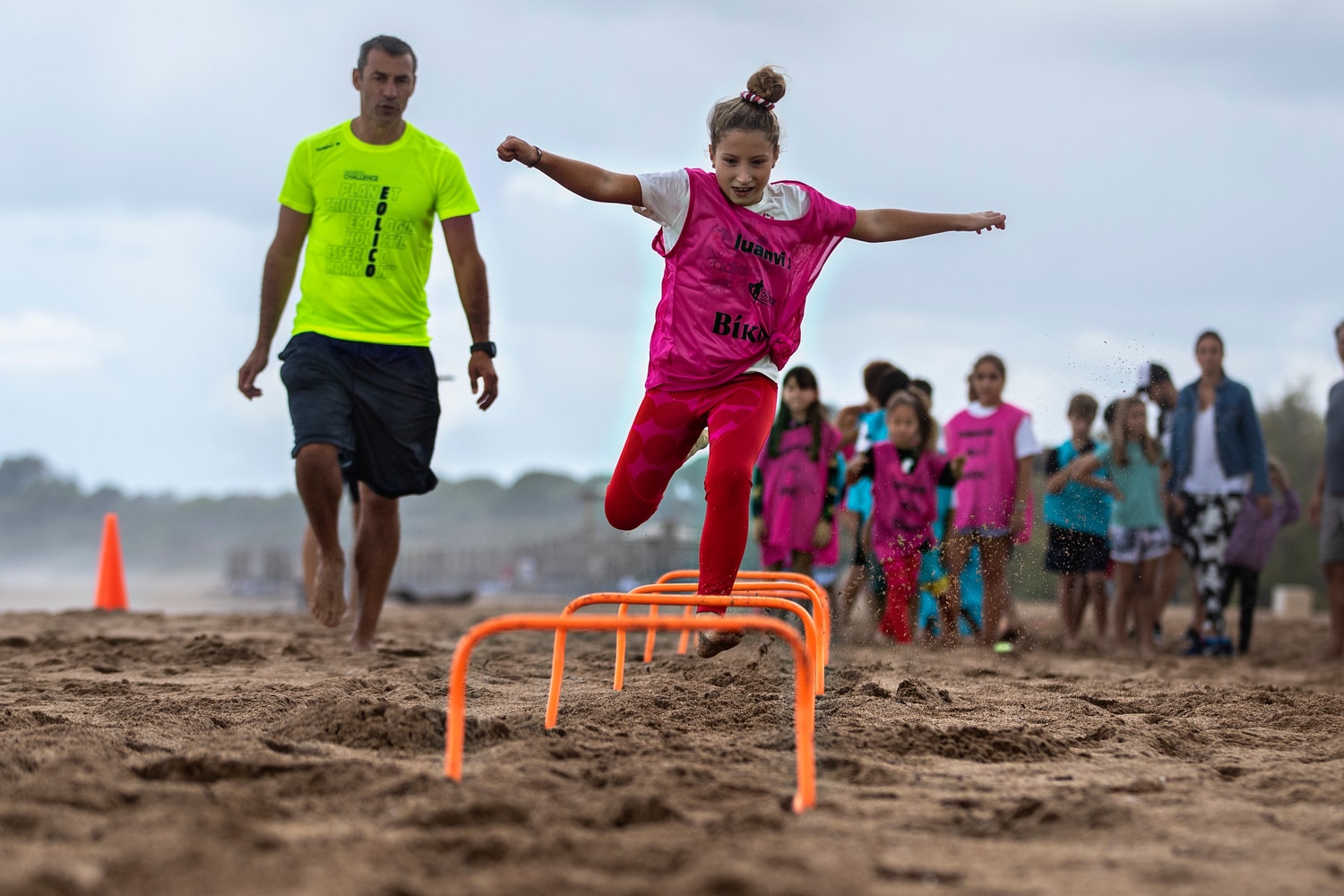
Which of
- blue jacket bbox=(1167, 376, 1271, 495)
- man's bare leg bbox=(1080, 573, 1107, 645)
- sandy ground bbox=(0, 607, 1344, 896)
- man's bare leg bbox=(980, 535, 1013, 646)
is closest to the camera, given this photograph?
sandy ground bbox=(0, 607, 1344, 896)

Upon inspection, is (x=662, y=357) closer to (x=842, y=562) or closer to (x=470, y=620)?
(x=470, y=620)

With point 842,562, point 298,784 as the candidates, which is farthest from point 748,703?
point 842,562

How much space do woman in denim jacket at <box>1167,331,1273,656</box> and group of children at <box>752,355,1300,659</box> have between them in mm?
167

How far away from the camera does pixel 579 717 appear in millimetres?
3971

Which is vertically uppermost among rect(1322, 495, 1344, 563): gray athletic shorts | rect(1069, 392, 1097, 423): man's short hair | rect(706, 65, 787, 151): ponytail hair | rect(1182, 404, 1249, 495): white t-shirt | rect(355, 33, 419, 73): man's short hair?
rect(355, 33, 419, 73): man's short hair

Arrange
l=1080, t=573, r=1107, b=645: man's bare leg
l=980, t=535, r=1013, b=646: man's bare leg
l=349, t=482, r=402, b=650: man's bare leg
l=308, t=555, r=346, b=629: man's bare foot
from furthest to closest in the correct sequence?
l=1080, t=573, r=1107, b=645: man's bare leg
l=980, t=535, r=1013, b=646: man's bare leg
l=349, t=482, r=402, b=650: man's bare leg
l=308, t=555, r=346, b=629: man's bare foot

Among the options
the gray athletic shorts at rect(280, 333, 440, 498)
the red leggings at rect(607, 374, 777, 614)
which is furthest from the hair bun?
the gray athletic shorts at rect(280, 333, 440, 498)

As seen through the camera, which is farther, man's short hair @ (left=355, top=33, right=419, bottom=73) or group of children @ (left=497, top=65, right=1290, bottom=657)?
group of children @ (left=497, top=65, right=1290, bottom=657)

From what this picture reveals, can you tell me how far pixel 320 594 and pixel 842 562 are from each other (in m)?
10.6

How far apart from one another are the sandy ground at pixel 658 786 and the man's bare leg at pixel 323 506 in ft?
0.90

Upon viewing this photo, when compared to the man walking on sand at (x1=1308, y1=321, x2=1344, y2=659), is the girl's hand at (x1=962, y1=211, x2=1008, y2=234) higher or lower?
higher

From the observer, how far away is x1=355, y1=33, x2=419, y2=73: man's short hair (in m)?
5.57

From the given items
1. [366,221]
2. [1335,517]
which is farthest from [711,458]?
[1335,517]

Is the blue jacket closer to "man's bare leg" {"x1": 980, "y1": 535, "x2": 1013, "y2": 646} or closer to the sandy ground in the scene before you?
"man's bare leg" {"x1": 980, "y1": 535, "x2": 1013, "y2": 646}
